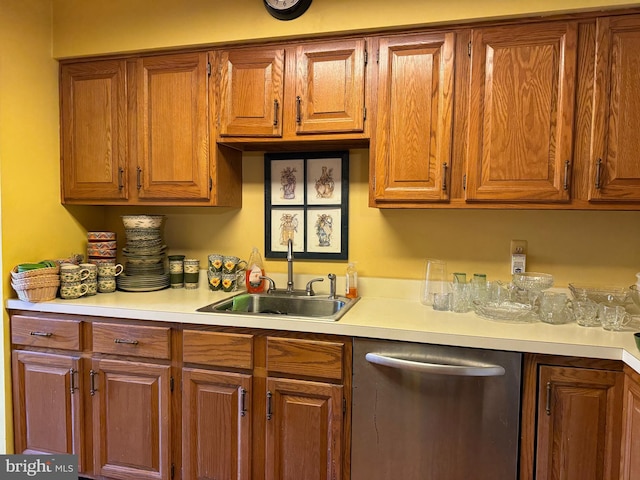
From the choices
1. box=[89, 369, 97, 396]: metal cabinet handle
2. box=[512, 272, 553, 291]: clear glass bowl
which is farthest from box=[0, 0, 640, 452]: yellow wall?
box=[89, 369, 97, 396]: metal cabinet handle

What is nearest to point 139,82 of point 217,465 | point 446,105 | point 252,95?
point 252,95

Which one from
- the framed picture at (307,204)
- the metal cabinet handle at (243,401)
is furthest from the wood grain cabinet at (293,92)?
the metal cabinet handle at (243,401)

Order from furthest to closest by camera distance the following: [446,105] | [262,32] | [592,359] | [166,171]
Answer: [166,171] → [262,32] → [446,105] → [592,359]

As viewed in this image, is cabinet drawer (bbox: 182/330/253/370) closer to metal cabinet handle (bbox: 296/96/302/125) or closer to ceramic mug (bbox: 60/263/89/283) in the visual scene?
ceramic mug (bbox: 60/263/89/283)

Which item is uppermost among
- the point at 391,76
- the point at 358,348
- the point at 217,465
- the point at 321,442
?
the point at 391,76

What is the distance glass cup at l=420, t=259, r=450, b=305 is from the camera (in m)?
2.04

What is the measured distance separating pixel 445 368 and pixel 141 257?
165 centimetres

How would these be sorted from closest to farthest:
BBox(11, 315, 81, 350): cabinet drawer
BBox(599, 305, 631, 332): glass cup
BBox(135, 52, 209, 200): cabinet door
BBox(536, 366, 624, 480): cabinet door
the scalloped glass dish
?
BBox(536, 366, 624, 480): cabinet door
BBox(599, 305, 631, 332): glass cup
the scalloped glass dish
BBox(11, 315, 81, 350): cabinet drawer
BBox(135, 52, 209, 200): cabinet door

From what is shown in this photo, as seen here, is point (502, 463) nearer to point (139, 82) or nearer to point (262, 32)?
point (262, 32)

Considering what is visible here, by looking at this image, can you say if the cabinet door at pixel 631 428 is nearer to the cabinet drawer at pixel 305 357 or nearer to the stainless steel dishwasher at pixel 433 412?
the stainless steel dishwasher at pixel 433 412

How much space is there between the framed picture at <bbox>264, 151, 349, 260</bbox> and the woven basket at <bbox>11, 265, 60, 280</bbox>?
1035 mm

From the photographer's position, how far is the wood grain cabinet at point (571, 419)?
4.75 ft

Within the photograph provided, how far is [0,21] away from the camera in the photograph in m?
1.98

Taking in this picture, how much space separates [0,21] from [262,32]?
4.00 feet
